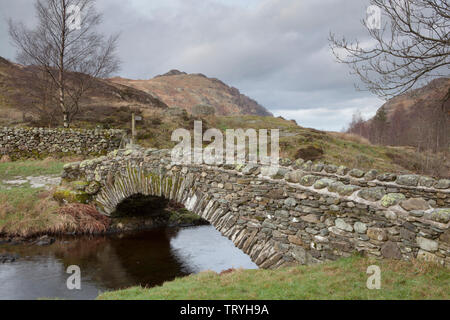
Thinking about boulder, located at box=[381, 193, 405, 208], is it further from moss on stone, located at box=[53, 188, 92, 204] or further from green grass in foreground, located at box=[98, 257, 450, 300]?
moss on stone, located at box=[53, 188, 92, 204]

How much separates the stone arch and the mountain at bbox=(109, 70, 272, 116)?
46597mm

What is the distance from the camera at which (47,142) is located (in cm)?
1786

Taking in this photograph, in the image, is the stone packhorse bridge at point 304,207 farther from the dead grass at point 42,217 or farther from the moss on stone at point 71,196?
the dead grass at point 42,217

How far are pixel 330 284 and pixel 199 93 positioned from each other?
228 ft

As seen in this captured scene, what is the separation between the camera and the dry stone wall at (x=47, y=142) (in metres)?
17.6

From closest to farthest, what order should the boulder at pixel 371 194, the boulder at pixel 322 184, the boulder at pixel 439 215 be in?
the boulder at pixel 439 215 → the boulder at pixel 371 194 → the boulder at pixel 322 184

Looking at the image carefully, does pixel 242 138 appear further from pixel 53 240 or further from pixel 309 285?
pixel 309 285

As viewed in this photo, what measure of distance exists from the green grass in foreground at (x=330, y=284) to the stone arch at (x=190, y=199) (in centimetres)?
102

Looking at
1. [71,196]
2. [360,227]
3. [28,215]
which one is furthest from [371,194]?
[28,215]

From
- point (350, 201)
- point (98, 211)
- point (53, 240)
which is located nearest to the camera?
point (350, 201)

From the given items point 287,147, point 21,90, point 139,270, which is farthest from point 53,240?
point 21,90

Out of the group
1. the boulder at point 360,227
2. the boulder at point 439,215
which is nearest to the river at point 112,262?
the boulder at point 360,227
